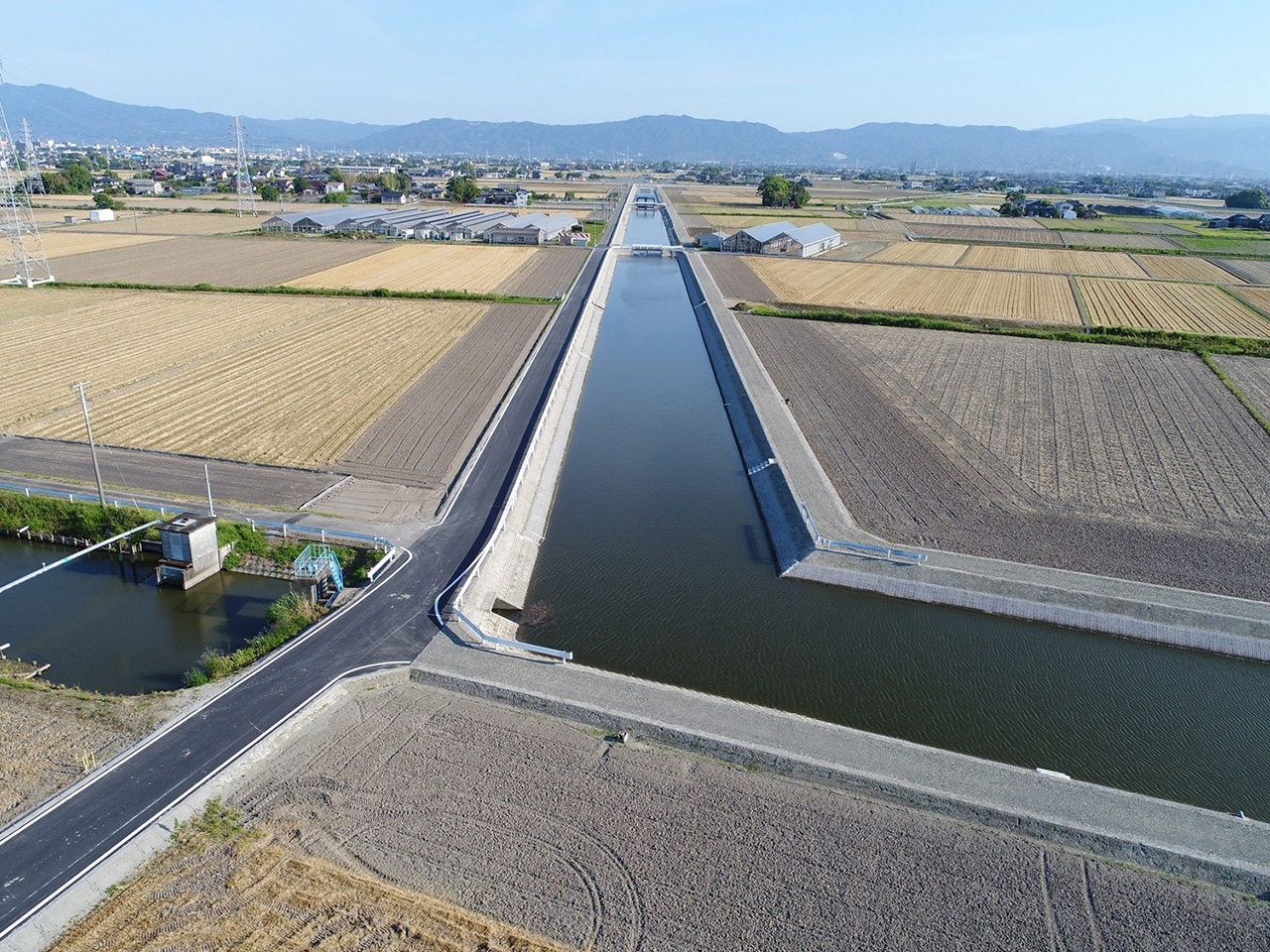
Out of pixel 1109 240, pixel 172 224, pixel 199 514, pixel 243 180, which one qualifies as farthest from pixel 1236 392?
pixel 243 180

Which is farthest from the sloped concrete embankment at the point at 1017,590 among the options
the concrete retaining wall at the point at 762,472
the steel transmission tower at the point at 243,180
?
the steel transmission tower at the point at 243,180

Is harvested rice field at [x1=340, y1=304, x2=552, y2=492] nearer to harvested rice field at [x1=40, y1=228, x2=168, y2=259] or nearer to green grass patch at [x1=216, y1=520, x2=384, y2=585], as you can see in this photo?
green grass patch at [x1=216, y1=520, x2=384, y2=585]

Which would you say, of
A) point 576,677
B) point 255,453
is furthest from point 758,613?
point 255,453

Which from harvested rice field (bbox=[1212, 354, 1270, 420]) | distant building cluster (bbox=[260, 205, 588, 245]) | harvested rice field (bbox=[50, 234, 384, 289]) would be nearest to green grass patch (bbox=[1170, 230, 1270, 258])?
harvested rice field (bbox=[1212, 354, 1270, 420])

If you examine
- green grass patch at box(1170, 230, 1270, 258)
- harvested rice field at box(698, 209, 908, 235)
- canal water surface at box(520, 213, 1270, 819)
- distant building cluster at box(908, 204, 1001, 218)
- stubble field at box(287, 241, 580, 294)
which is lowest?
canal water surface at box(520, 213, 1270, 819)

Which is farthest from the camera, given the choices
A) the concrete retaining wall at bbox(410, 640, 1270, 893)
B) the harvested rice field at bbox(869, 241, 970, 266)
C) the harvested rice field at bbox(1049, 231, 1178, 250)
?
the harvested rice field at bbox(1049, 231, 1178, 250)

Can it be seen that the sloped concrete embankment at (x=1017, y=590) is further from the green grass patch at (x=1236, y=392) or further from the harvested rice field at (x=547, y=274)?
the harvested rice field at (x=547, y=274)

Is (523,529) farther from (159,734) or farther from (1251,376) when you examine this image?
(1251,376)
